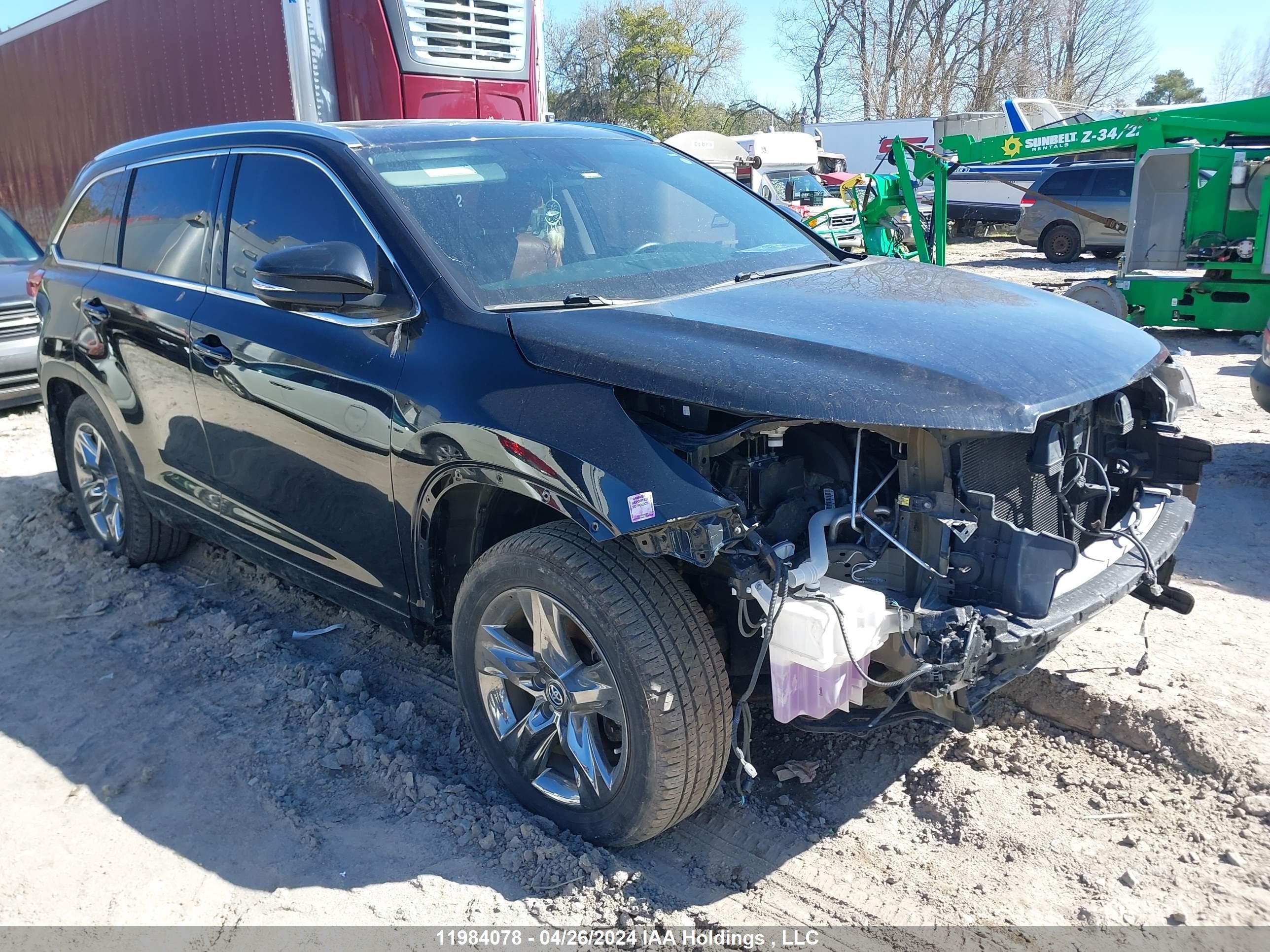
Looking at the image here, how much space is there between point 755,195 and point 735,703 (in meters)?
2.34

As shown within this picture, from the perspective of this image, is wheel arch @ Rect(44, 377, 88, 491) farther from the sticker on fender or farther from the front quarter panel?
the sticker on fender

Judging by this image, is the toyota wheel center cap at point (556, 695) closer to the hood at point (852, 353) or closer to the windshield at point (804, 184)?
the hood at point (852, 353)

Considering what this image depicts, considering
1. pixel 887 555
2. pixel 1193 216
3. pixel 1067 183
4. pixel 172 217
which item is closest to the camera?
pixel 887 555

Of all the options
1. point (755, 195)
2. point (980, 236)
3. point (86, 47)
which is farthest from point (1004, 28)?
point (755, 195)

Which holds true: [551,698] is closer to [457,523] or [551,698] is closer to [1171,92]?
[457,523]

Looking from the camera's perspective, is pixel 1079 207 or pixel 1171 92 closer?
pixel 1079 207

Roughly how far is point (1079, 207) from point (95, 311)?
17.3m

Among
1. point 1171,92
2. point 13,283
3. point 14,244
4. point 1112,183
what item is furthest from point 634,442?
point 1171,92

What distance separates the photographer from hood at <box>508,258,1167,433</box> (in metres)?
2.41

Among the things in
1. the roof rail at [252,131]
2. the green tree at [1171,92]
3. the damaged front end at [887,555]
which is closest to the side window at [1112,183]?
the damaged front end at [887,555]

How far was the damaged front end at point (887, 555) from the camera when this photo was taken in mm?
2418

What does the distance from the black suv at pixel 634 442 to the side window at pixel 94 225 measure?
85 cm

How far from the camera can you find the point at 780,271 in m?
3.53

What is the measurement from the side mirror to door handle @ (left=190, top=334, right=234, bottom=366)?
0.57 metres
